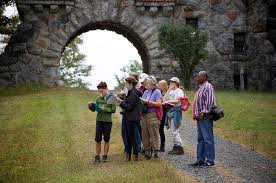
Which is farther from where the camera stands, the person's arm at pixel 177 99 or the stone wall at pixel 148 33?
the stone wall at pixel 148 33

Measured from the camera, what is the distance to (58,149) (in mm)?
10586

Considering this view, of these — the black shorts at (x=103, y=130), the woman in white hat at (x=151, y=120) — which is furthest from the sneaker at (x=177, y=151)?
the black shorts at (x=103, y=130)

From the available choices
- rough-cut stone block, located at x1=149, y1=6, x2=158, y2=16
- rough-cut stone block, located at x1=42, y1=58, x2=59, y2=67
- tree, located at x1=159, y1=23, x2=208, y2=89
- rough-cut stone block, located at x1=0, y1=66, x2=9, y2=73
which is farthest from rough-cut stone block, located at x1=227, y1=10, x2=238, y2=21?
rough-cut stone block, located at x1=0, y1=66, x2=9, y2=73

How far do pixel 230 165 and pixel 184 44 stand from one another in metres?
13.3

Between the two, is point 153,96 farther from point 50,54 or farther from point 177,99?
point 50,54

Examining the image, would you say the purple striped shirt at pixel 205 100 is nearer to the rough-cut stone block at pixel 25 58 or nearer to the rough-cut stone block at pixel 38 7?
the rough-cut stone block at pixel 25 58

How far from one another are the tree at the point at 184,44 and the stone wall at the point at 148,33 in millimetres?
1452

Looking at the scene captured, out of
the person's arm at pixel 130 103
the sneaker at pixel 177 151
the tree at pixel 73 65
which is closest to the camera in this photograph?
the person's arm at pixel 130 103

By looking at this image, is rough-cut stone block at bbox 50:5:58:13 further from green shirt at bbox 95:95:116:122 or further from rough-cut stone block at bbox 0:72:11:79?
green shirt at bbox 95:95:116:122

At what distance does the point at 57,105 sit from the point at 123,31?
363 inches

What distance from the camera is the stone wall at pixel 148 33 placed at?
23344 millimetres

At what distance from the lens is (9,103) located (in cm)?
1791

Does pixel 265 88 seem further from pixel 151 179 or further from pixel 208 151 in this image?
pixel 151 179

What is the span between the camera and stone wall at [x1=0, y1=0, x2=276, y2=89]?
2334 cm
